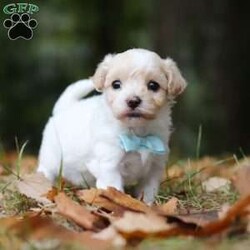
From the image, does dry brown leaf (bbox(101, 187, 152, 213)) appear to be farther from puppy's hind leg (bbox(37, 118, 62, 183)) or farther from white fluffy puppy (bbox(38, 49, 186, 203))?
puppy's hind leg (bbox(37, 118, 62, 183))

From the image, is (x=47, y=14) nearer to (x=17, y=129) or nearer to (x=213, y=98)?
(x=17, y=129)

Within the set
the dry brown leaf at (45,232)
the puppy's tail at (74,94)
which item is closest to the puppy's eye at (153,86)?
the puppy's tail at (74,94)

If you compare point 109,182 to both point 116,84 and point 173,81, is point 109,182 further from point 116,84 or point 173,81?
point 173,81

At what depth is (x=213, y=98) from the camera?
8.36m

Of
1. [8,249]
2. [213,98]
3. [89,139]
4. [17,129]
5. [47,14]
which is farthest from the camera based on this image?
[47,14]

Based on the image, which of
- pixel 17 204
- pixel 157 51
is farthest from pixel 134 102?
pixel 157 51

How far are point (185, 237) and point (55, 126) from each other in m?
1.98

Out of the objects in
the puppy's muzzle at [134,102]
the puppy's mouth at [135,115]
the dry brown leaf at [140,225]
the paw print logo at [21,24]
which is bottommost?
the dry brown leaf at [140,225]

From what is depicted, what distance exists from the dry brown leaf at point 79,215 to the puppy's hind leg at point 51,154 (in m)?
1.32

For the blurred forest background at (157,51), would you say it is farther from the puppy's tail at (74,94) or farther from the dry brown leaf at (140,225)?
the dry brown leaf at (140,225)

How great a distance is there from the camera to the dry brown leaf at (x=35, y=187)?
3.90 meters

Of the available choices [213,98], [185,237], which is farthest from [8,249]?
[213,98]

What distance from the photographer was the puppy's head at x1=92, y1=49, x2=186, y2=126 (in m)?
3.96

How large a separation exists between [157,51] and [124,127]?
12.8 ft
